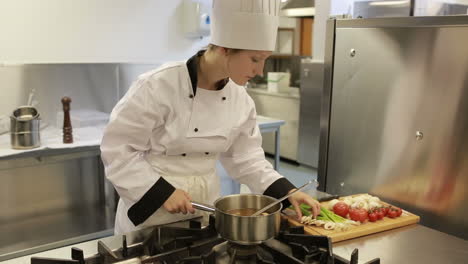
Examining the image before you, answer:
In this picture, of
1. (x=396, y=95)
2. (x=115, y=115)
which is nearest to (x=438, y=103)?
(x=396, y=95)

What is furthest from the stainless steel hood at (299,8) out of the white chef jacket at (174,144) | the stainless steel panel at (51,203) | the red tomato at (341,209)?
the red tomato at (341,209)

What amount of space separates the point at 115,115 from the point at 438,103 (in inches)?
38.0

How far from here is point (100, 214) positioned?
2461 millimetres

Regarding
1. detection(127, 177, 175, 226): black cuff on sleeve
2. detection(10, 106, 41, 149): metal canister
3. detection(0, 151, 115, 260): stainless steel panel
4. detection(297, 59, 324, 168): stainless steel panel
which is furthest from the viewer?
detection(297, 59, 324, 168): stainless steel panel

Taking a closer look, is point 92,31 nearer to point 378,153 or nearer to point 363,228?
point 378,153

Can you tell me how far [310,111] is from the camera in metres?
4.39

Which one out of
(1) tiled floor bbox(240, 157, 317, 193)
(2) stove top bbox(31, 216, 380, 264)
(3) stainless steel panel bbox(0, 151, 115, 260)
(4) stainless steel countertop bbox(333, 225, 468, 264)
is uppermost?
(2) stove top bbox(31, 216, 380, 264)

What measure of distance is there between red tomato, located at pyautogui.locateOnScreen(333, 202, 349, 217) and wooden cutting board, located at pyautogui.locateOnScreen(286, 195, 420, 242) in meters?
0.06

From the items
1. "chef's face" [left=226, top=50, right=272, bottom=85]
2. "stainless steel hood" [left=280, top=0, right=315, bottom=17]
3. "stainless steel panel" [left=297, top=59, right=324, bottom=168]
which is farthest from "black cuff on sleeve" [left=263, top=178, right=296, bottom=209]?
"stainless steel hood" [left=280, top=0, right=315, bottom=17]

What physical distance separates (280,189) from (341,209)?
0.17 metres

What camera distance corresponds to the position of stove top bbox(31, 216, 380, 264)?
34.6 inches

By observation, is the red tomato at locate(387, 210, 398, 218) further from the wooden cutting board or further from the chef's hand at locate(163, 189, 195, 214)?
the chef's hand at locate(163, 189, 195, 214)

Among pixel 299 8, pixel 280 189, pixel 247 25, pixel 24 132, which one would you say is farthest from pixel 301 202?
pixel 299 8

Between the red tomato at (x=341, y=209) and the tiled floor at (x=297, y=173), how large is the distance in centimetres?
282
